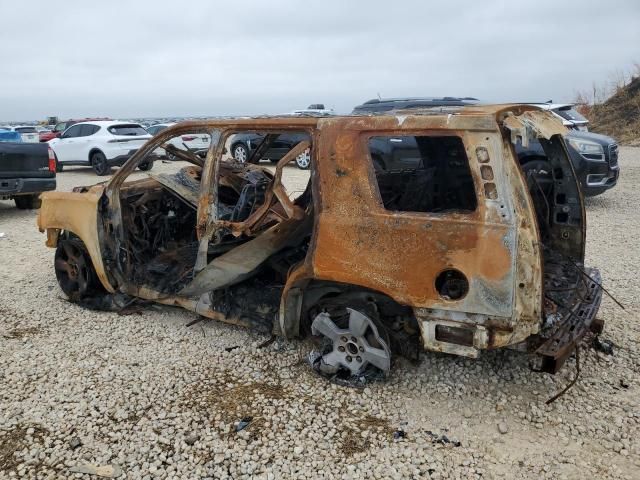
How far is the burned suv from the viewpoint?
286 centimetres

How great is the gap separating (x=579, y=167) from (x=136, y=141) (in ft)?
38.8

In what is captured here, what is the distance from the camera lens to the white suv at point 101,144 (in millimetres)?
15320

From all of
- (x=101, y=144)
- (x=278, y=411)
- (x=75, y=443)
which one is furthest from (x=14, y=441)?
(x=101, y=144)

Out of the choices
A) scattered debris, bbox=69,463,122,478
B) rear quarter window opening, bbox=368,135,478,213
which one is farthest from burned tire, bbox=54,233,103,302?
rear quarter window opening, bbox=368,135,478,213

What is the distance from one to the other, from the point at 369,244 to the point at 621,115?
22860 mm

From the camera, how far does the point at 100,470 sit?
2.78 meters

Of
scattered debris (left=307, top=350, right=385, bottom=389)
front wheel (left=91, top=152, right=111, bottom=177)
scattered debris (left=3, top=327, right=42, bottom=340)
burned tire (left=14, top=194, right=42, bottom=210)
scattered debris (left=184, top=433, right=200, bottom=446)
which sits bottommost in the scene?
scattered debris (left=184, top=433, right=200, bottom=446)

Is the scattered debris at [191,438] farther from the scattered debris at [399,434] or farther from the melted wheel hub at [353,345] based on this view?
the scattered debris at [399,434]

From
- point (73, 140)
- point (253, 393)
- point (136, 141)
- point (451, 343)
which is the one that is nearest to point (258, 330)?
point (253, 393)

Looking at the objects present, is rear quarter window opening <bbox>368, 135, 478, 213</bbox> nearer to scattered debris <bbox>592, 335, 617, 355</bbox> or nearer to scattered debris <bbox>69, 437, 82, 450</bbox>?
scattered debris <bbox>592, 335, 617, 355</bbox>

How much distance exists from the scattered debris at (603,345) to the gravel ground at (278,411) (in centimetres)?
5

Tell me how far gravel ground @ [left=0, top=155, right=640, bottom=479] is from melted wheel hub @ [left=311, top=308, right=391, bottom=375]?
0.15 m

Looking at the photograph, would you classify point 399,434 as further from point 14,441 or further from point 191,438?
point 14,441

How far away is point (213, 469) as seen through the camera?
9.11ft
